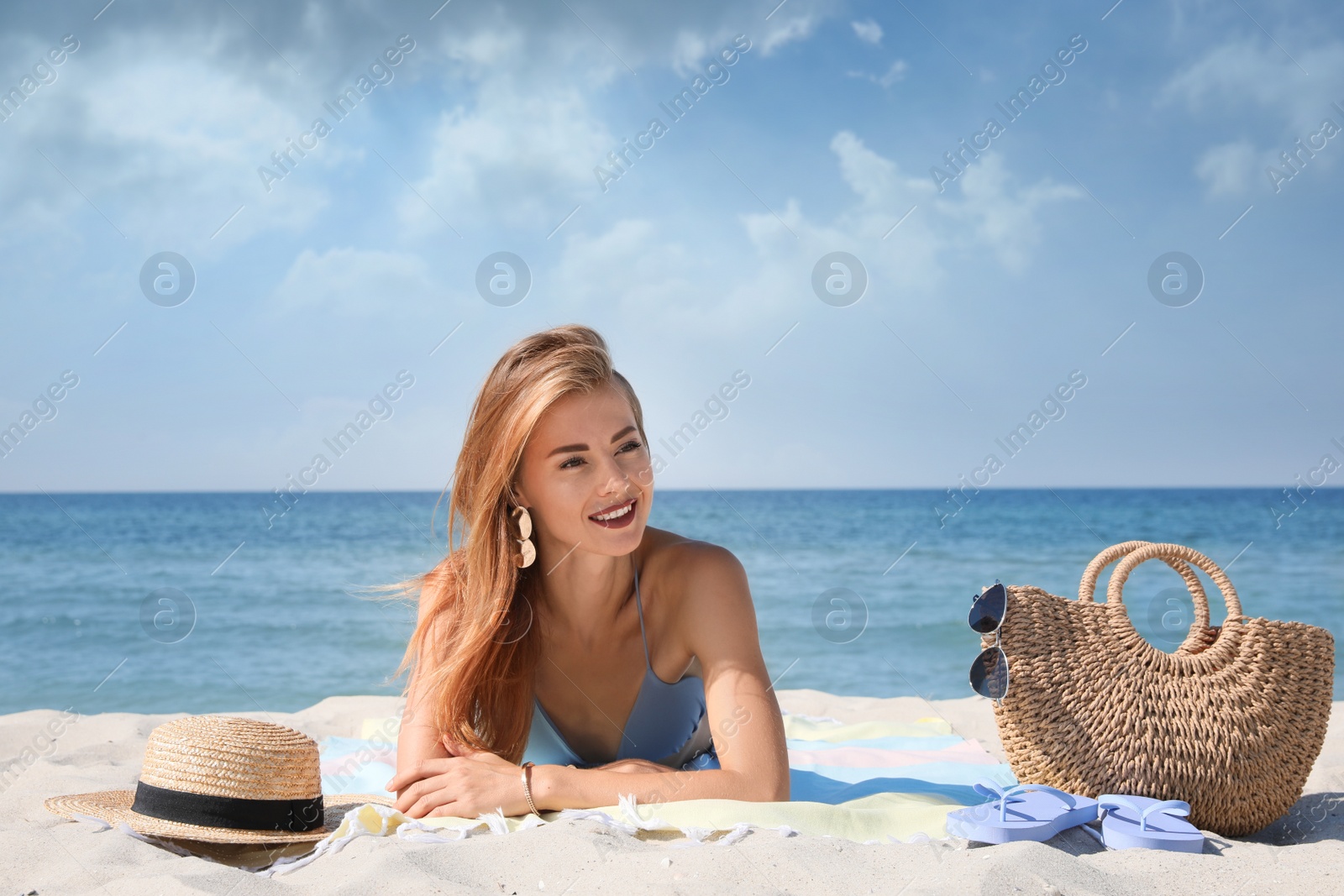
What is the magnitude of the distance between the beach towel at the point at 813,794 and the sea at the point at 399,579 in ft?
2.44

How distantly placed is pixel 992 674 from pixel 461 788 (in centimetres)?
166

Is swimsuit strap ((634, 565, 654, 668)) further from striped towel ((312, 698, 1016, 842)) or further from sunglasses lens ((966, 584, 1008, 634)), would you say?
sunglasses lens ((966, 584, 1008, 634))

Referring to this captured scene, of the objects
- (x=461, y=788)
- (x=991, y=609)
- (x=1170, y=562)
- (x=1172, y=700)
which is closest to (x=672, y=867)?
(x=461, y=788)

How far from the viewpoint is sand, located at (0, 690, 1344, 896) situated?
2.11 meters

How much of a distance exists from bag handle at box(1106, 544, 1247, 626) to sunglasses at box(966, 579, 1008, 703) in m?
0.32

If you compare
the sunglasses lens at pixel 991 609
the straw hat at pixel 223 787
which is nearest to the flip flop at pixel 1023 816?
the sunglasses lens at pixel 991 609

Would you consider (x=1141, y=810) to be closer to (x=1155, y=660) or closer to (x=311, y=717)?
(x=1155, y=660)

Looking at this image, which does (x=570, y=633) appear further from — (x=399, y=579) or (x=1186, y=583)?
(x=399, y=579)

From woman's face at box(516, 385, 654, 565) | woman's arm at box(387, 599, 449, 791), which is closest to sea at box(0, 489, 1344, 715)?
woman's arm at box(387, 599, 449, 791)

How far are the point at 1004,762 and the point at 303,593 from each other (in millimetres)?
12767

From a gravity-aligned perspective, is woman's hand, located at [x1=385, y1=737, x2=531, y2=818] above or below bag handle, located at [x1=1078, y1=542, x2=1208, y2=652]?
below

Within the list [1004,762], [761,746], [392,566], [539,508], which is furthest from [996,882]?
[392,566]

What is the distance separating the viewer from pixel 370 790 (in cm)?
405

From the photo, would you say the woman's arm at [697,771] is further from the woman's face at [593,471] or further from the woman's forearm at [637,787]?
the woman's face at [593,471]
